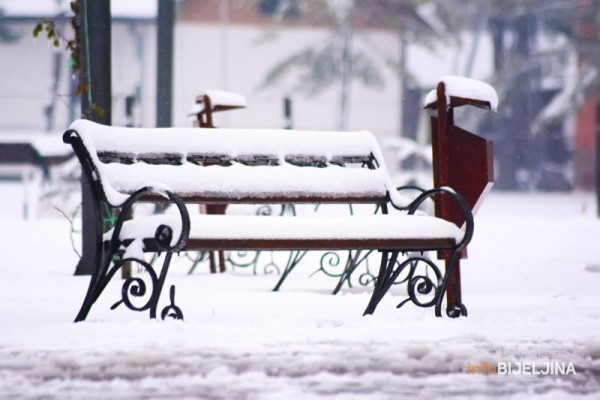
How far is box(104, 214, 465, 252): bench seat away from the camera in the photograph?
168 inches

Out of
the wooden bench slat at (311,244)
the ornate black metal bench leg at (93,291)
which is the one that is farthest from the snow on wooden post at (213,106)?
the wooden bench slat at (311,244)

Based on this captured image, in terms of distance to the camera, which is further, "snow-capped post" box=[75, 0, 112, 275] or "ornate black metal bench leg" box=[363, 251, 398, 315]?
"snow-capped post" box=[75, 0, 112, 275]

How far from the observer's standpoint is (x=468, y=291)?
635 cm

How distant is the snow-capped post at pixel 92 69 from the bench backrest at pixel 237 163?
174 centimetres

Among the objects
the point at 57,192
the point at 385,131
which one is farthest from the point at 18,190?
the point at 385,131

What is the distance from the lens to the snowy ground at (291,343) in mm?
3303

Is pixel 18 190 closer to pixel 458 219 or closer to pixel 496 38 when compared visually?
pixel 496 38

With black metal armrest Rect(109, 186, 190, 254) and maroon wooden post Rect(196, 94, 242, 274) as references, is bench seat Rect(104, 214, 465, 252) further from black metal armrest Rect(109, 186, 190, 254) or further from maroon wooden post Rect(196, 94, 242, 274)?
maroon wooden post Rect(196, 94, 242, 274)

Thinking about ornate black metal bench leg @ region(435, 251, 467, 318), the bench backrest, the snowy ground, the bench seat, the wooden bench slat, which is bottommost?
the snowy ground

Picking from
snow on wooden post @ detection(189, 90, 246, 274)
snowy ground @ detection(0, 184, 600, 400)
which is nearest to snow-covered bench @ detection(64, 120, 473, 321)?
Answer: snowy ground @ detection(0, 184, 600, 400)

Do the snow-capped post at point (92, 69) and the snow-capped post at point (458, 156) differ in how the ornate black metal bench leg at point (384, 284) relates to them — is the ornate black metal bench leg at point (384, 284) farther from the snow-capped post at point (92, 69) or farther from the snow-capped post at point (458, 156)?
the snow-capped post at point (92, 69)

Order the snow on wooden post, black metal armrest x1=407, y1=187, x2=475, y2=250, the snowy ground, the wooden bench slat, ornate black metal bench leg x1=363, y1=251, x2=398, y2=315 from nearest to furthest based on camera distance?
the snowy ground, the wooden bench slat, black metal armrest x1=407, y1=187, x2=475, y2=250, ornate black metal bench leg x1=363, y1=251, x2=398, y2=315, the snow on wooden post

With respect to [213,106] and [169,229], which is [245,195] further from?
[213,106]

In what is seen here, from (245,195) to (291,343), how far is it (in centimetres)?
130
